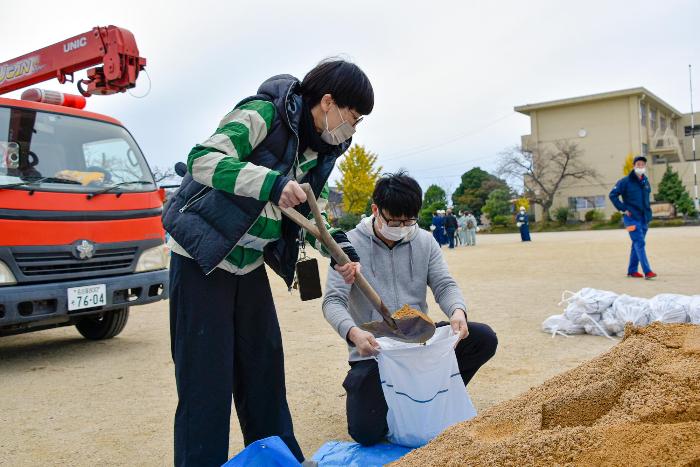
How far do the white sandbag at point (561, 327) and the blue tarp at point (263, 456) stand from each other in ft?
12.5

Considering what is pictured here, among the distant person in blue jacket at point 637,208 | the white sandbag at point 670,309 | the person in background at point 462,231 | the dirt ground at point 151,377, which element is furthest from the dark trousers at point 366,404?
the person in background at point 462,231

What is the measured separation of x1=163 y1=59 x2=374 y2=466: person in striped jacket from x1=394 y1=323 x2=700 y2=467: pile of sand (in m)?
0.75

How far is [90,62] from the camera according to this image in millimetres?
7555

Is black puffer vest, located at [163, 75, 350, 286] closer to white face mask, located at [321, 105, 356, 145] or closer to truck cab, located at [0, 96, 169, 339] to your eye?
white face mask, located at [321, 105, 356, 145]

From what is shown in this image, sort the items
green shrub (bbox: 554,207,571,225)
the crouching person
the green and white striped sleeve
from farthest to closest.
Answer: green shrub (bbox: 554,207,571,225) < the crouching person < the green and white striped sleeve

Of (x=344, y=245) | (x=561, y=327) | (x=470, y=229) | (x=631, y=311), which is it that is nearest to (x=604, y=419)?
(x=344, y=245)

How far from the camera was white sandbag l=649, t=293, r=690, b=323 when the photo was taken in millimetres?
4340

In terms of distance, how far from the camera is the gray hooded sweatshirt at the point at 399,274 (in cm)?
309

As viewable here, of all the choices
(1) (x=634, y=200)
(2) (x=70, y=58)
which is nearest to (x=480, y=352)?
(1) (x=634, y=200)

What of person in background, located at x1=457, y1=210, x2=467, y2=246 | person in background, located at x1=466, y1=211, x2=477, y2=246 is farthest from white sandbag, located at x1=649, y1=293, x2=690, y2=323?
person in background, located at x1=457, y1=210, x2=467, y2=246

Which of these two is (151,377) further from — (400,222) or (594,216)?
(594,216)

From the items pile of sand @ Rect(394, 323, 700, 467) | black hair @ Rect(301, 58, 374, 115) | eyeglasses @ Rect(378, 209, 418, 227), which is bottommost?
pile of sand @ Rect(394, 323, 700, 467)

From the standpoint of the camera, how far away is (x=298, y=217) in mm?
2113

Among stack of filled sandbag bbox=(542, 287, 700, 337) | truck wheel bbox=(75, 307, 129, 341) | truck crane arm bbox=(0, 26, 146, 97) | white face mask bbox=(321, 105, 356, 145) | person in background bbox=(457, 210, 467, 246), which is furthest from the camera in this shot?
person in background bbox=(457, 210, 467, 246)
